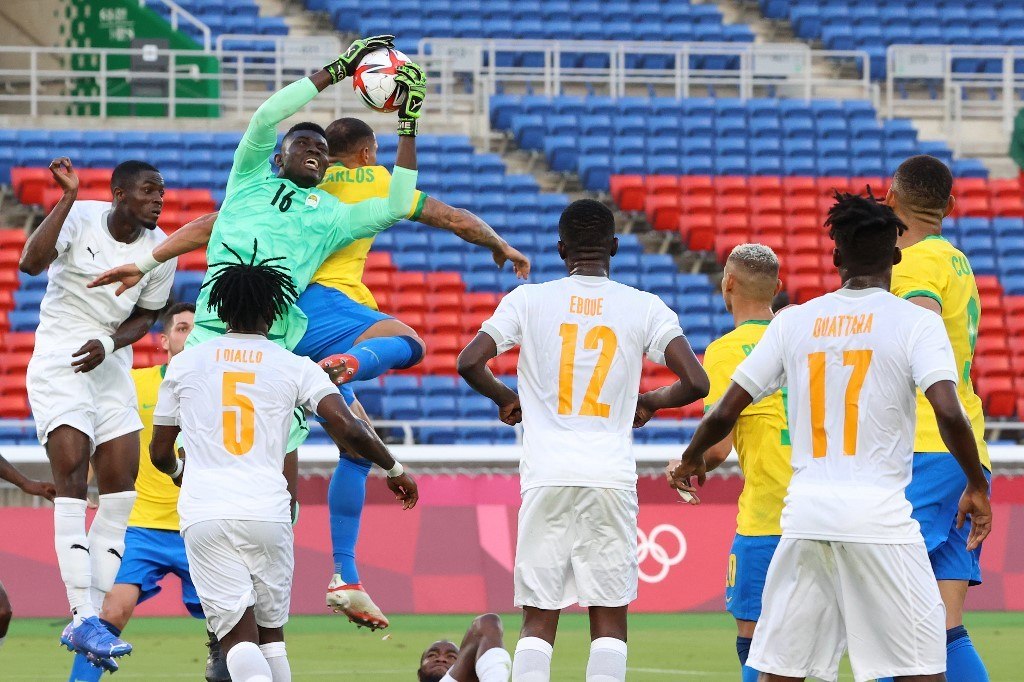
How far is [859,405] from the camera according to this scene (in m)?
5.45

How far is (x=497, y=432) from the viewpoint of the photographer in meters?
18.2

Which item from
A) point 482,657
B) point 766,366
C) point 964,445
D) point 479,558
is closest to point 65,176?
point 482,657

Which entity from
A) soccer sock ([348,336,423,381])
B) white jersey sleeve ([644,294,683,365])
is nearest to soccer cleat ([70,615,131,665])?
soccer sock ([348,336,423,381])

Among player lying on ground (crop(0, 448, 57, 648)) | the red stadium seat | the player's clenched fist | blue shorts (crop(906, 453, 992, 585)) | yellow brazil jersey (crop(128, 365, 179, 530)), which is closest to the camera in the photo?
blue shorts (crop(906, 453, 992, 585))

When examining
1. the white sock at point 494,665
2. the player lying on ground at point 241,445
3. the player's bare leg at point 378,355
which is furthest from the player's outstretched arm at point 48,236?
the white sock at point 494,665

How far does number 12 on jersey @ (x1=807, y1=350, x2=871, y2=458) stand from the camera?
545 centimetres

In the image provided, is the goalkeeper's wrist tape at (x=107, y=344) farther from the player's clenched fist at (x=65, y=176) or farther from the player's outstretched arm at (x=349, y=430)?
the player's outstretched arm at (x=349, y=430)

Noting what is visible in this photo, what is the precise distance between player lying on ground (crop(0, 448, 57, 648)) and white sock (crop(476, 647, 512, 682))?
2285 mm

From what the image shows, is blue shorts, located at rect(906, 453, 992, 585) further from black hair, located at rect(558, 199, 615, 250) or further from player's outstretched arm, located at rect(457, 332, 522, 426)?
player's outstretched arm, located at rect(457, 332, 522, 426)

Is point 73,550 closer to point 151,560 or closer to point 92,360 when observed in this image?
point 151,560

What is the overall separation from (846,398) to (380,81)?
2.95 m

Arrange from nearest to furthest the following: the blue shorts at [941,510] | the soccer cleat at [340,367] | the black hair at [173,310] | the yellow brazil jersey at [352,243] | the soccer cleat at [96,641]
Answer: the blue shorts at [941,510] < the soccer cleat at [340,367] < the soccer cleat at [96,641] < the yellow brazil jersey at [352,243] < the black hair at [173,310]

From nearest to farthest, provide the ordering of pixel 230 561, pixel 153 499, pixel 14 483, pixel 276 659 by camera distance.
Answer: pixel 230 561 < pixel 276 659 < pixel 14 483 < pixel 153 499

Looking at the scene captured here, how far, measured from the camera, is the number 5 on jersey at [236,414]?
646 cm
